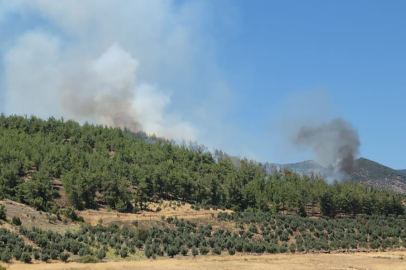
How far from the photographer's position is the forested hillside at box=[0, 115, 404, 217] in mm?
85188

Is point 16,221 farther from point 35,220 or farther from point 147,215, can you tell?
point 147,215

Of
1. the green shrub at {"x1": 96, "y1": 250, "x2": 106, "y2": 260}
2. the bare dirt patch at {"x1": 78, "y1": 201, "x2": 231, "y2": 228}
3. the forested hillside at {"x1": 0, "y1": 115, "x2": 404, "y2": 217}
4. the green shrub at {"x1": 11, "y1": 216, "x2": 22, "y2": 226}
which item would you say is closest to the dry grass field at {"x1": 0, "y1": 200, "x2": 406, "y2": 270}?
the green shrub at {"x1": 96, "y1": 250, "x2": 106, "y2": 260}

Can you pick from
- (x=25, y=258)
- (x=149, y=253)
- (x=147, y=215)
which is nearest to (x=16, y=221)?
(x=25, y=258)

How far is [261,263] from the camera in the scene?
42.6 meters

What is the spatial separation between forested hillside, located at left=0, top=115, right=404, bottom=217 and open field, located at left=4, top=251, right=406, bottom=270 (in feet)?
134

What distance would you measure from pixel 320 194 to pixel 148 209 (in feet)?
138

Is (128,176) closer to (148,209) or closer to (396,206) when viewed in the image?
(148,209)

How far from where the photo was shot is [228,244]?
2152 inches

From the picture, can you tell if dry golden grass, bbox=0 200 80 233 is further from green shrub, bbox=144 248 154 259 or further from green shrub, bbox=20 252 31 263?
green shrub, bbox=20 252 31 263

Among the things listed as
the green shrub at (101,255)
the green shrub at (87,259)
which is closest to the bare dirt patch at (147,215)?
the green shrub at (101,255)

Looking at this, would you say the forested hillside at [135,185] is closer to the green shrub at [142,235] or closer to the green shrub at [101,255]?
the green shrub at [142,235]

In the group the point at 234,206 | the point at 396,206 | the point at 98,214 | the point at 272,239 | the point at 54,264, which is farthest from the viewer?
the point at 396,206

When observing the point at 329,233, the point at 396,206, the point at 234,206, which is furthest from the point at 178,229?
the point at 396,206

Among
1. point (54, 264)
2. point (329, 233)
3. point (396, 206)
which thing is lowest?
point (54, 264)
